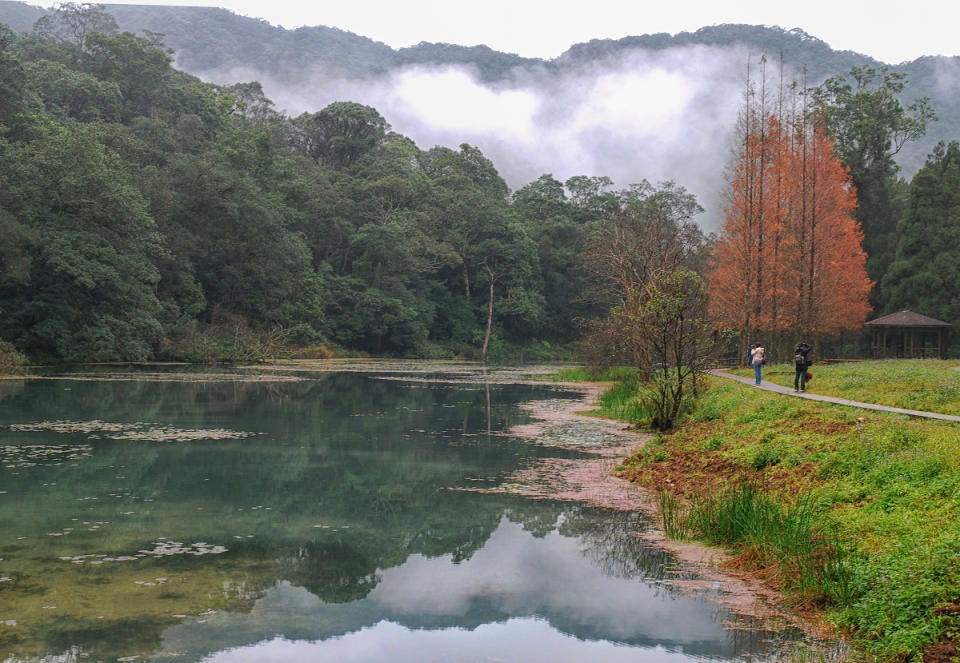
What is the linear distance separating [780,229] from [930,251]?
22991 mm

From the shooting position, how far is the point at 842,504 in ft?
32.6

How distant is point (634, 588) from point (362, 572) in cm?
293

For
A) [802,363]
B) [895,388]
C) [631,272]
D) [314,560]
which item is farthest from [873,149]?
[314,560]

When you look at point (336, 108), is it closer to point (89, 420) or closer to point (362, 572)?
point (89, 420)

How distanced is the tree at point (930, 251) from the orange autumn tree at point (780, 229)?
12.5 metres

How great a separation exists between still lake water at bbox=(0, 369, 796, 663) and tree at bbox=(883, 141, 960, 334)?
41.8 meters

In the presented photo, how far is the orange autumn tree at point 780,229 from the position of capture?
35.4 meters

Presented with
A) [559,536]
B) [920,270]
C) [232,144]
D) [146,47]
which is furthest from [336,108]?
[559,536]

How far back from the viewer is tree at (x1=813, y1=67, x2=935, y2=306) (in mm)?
58719

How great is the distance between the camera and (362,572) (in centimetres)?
912

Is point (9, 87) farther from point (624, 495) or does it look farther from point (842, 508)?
point (842, 508)

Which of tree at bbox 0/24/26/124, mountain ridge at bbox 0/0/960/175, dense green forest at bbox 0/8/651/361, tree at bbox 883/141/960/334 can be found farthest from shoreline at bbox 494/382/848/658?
mountain ridge at bbox 0/0/960/175

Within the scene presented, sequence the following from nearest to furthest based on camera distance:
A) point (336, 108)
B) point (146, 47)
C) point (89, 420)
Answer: point (89, 420), point (146, 47), point (336, 108)

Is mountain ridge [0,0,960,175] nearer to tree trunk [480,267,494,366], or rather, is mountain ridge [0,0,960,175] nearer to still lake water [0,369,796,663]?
tree trunk [480,267,494,366]
